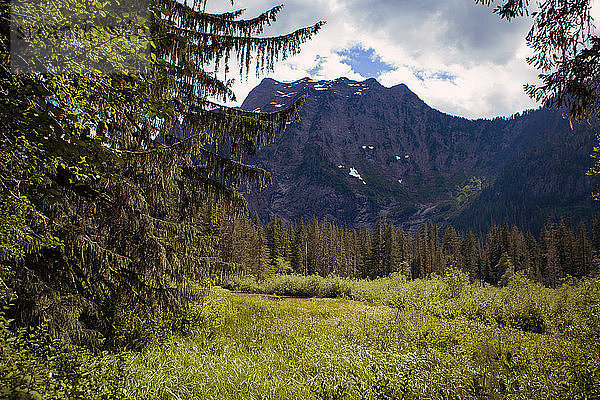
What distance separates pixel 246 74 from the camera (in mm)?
6465

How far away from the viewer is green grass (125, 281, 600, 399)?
5660mm

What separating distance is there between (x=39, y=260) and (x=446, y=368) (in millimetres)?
8085

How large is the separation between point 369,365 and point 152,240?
5.31 metres

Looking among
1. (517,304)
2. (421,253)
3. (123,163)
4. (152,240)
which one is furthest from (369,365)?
(421,253)

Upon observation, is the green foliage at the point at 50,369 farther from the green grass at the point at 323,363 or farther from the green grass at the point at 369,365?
the green grass at the point at 369,365

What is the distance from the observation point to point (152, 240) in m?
5.41

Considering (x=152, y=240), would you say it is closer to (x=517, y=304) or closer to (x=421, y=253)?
(x=517, y=304)

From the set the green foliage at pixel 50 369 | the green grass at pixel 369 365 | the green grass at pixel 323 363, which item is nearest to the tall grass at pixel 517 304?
the green grass at pixel 323 363

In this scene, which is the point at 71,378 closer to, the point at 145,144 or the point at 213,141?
the point at 145,144

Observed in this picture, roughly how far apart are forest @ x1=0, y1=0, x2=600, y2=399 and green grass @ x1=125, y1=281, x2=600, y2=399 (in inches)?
1.8

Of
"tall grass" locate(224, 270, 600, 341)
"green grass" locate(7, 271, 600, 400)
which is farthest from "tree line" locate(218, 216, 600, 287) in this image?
"green grass" locate(7, 271, 600, 400)

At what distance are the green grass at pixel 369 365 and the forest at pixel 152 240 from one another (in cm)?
4

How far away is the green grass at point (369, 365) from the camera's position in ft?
18.6

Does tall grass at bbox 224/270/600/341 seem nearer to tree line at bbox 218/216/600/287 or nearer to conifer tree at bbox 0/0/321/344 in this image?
conifer tree at bbox 0/0/321/344
